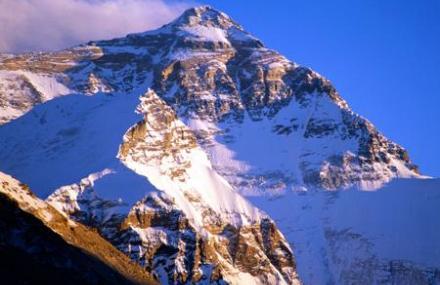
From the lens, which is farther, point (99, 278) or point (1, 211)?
point (99, 278)

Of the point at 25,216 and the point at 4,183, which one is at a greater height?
the point at 4,183

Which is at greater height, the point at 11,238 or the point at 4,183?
the point at 4,183

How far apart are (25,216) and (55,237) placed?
8.91 metres

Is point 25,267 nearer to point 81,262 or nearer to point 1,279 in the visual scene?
point 1,279

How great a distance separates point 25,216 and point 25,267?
9.04 metres

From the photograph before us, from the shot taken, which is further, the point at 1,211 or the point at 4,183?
the point at 4,183

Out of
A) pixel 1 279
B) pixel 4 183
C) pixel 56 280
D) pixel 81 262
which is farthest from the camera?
pixel 4 183

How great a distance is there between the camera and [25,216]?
555 feet

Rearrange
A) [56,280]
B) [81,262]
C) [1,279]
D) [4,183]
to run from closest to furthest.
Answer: [1,279] < [56,280] < [81,262] < [4,183]

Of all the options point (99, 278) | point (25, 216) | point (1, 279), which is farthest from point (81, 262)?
point (1, 279)

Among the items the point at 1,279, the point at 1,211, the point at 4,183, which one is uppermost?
the point at 4,183

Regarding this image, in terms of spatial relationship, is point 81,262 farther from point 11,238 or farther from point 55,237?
point 11,238

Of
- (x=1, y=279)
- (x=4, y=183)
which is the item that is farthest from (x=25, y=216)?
(x=4, y=183)

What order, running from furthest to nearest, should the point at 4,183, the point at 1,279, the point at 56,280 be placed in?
the point at 4,183
the point at 56,280
the point at 1,279
